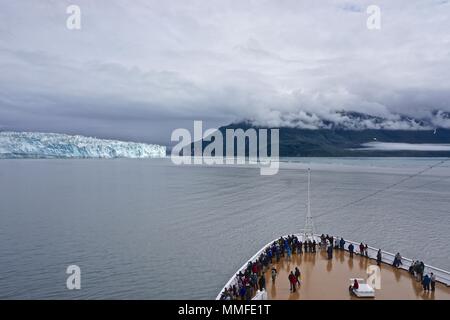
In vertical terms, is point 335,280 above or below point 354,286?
below

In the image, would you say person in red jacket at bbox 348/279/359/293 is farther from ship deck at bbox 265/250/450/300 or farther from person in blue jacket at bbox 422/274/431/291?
person in blue jacket at bbox 422/274/431/291

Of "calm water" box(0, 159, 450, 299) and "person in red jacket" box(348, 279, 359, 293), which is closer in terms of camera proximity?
"person in red jacket" box(348, 279, 359, 293)

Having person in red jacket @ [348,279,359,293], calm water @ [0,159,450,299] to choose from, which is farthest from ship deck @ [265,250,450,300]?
calm water @ [0,159,450,299]

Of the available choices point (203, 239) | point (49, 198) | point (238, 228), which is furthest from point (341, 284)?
point (49, 198)

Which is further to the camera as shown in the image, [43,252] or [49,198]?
[49,198]

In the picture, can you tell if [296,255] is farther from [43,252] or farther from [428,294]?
[43,252]

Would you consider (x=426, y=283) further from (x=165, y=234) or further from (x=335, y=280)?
(x=165, y=234)

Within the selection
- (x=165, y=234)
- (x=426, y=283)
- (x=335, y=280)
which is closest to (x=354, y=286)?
(x=335, y=280)

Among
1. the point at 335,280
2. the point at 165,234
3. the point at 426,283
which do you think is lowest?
the point at 165,234
